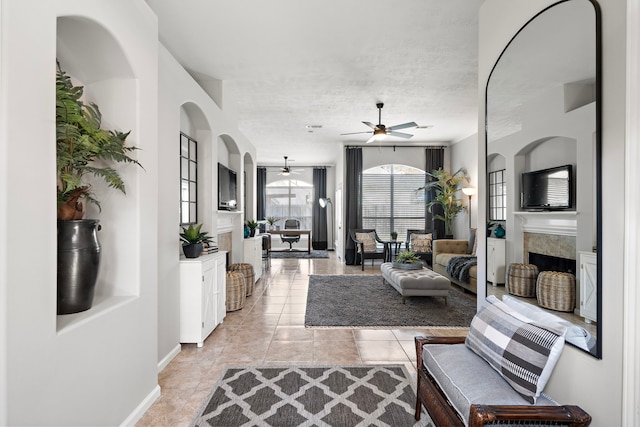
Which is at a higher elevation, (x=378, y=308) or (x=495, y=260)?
(x=495, y=260)

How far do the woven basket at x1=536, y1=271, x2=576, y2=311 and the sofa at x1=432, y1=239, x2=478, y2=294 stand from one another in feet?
10.9

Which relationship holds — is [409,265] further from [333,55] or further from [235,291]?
[333,55]

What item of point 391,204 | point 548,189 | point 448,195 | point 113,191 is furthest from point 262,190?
point 548,189

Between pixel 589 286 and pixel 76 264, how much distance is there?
2347mm

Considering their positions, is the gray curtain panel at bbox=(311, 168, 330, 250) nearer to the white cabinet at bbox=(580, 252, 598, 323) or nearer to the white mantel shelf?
the white mantel shelf

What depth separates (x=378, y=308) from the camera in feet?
14.0

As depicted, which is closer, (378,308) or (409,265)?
(378,308)

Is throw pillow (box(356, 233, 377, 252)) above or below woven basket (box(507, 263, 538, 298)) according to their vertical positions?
below

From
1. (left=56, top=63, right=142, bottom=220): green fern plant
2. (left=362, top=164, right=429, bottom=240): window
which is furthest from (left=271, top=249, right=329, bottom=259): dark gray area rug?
(left=56, top=63, right=142, bottom=220): green fern plant

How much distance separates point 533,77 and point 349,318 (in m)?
2.96

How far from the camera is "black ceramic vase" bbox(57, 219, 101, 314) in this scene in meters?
1.55

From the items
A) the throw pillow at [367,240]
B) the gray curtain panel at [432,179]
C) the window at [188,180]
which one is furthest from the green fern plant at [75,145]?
the gray curtain panel at [432,179]

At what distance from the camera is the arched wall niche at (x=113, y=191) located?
1946 mm

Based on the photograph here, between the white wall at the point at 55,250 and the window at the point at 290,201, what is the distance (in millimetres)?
9219
